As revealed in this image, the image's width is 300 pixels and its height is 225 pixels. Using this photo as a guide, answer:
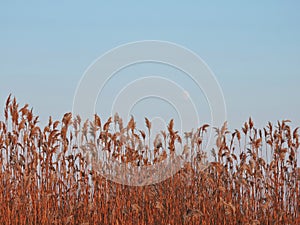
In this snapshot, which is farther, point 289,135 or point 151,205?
point 289,135

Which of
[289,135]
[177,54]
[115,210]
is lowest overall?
[115,210]

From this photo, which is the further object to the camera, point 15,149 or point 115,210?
point 15,149

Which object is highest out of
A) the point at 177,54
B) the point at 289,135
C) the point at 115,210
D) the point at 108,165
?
the point at 177,54

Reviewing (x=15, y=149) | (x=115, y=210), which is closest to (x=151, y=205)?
(x=115, y=210)

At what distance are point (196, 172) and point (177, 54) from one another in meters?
1.17

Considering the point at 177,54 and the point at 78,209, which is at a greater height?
the point at 177,54

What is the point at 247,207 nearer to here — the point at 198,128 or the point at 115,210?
the point at 198,128

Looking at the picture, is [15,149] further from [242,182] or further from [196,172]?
[242,182]

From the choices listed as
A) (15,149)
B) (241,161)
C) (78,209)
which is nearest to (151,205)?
(78,209)

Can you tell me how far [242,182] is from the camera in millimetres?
4805

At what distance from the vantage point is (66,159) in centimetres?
488

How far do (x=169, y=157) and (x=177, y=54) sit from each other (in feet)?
3.31

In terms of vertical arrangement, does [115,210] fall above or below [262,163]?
below

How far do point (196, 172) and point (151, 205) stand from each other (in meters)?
0.61
